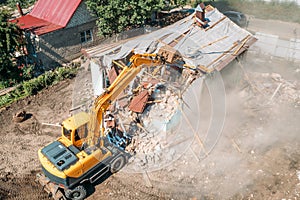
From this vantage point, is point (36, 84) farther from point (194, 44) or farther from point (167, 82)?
point (194, 44)

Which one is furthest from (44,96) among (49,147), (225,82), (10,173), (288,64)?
(288,64)

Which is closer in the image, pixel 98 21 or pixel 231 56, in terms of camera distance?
pixel 231 56

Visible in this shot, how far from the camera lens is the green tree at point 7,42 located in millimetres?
19500

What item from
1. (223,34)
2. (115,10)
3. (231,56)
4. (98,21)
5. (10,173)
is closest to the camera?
(10,173)

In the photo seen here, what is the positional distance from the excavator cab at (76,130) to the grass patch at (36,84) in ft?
27.7

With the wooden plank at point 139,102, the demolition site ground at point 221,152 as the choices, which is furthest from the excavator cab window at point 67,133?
the wooden plank at point 139,102

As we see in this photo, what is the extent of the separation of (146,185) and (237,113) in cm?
761

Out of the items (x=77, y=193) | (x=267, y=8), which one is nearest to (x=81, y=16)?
(x=77, y=193)

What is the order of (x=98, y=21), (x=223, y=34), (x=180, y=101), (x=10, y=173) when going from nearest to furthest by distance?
(x=10, y=173), (x=180, y=101), (x=223, y=34), (x=98, y=21)

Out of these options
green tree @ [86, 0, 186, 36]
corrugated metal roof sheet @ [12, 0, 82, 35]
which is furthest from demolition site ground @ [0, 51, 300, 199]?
green tree @ [86, 0, 186, 36]

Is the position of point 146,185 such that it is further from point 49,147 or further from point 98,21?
point 98,21

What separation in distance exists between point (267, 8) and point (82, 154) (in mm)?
30191

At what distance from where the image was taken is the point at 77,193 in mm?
12555

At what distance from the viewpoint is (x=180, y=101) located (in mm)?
15586
